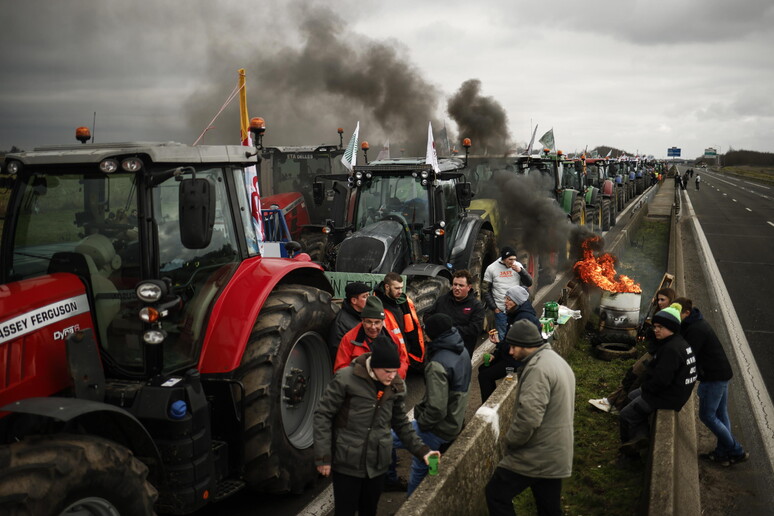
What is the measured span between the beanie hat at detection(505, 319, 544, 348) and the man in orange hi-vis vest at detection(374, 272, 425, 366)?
5.76 feet

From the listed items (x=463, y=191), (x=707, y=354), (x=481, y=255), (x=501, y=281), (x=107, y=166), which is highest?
(x=107, y=166)

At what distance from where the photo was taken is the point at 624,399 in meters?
7.05

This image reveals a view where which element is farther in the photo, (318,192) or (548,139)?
(548,139)

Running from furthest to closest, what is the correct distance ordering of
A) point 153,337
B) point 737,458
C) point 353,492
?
point 737,458, point 353,492, point 153,337

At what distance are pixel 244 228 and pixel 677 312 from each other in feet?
12.6

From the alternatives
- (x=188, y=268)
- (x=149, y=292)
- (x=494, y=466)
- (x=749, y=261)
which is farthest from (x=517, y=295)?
(x=749, y=261)

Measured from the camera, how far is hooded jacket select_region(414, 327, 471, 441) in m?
4.54

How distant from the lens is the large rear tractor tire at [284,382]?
4586mm

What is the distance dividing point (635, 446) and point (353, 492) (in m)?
3.10

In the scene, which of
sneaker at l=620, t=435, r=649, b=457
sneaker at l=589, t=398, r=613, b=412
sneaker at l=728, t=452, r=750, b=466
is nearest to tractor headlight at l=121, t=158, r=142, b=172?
sneaker at l=620, t=435, r=649, b=457

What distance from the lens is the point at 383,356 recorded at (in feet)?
12.8

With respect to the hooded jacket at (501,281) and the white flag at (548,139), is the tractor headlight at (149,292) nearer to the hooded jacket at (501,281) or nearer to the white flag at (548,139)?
the hooded jacket at (501,281)

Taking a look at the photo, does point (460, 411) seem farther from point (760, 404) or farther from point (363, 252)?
point (760, 404)

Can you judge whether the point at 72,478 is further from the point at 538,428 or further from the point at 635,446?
the point at 635,446
